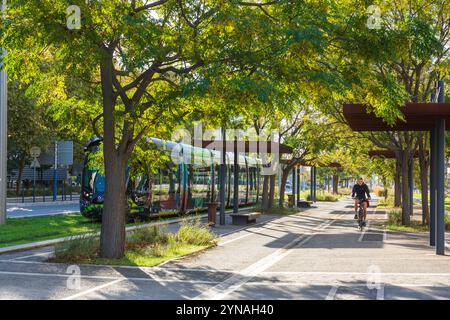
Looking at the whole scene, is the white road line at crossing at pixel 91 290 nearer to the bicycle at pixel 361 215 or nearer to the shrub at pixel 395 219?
the bicycle at pixel 361 215

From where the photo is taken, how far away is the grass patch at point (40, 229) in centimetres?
1678

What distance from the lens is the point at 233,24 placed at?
11.4 meters

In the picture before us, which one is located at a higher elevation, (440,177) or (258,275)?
(440,177)

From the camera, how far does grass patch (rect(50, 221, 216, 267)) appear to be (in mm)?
12375

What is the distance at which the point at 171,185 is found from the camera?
86.8ft

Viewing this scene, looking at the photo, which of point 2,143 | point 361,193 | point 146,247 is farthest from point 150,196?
point 146,247

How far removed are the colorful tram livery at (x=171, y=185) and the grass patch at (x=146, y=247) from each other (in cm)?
211

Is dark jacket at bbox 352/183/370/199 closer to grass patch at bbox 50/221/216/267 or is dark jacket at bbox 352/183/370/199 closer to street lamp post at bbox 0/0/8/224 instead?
grass patch at bbox 50/221/216/267

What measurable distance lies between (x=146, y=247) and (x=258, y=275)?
4.35 meters

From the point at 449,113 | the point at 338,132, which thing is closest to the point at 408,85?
the point at 338,132

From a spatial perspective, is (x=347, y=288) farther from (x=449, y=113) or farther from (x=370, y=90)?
(x=449, y=113)

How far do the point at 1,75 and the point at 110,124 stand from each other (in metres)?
10.9

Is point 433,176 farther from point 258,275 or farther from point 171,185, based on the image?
point 171,185

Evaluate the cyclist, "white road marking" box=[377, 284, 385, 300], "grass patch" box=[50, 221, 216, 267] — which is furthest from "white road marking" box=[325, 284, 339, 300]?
the cyclist
